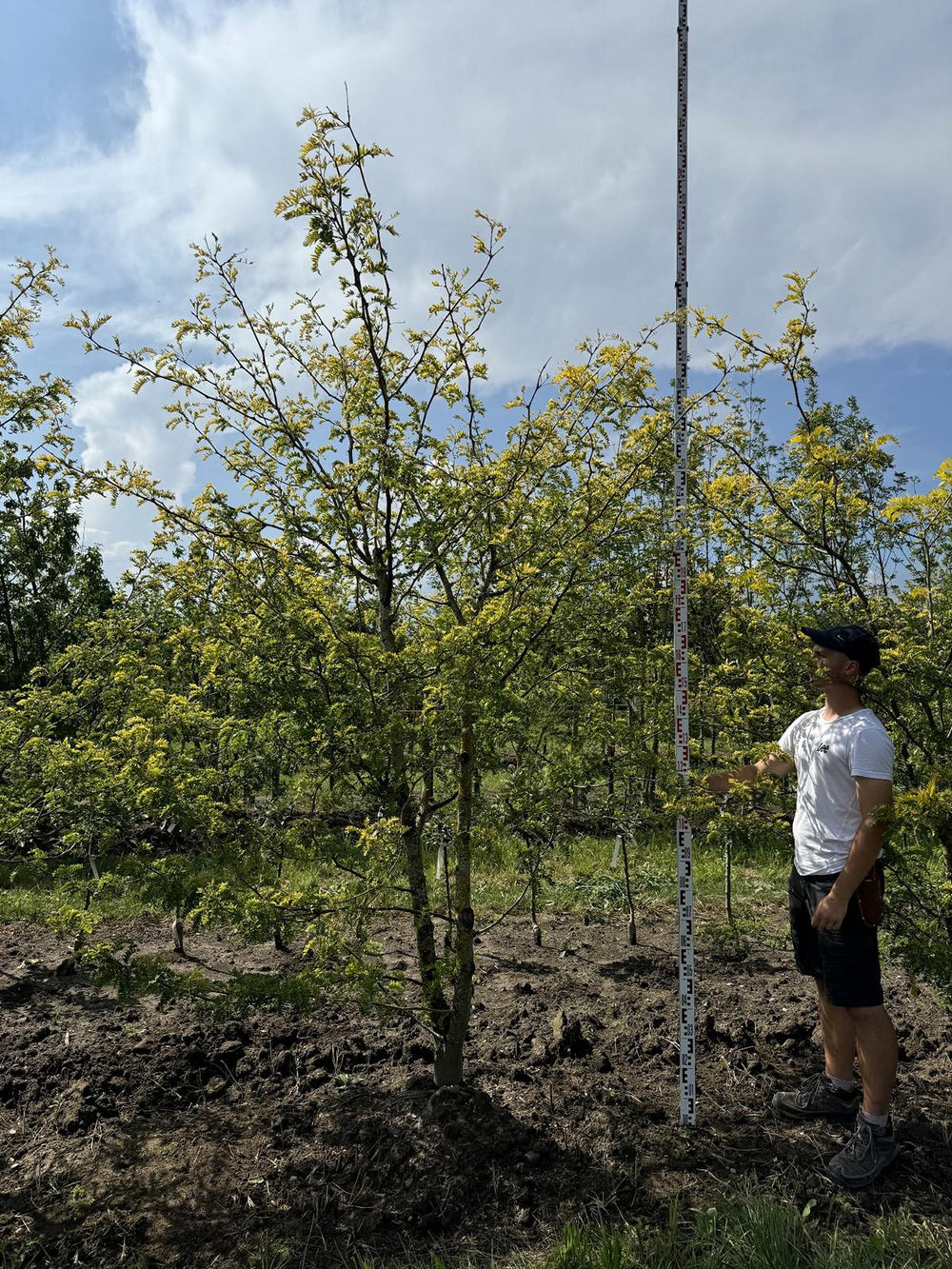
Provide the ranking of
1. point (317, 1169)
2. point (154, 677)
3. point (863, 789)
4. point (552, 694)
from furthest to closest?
1. point (154, 677)
2. point (552, 694)
3. point (317, 1169)
4. point (863, 789)

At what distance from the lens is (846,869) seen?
2.89 metres

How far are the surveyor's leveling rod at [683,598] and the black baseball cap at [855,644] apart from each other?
0.57m

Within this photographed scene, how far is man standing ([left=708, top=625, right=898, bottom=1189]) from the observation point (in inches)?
113

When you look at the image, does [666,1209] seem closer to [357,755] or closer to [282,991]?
[282,991]

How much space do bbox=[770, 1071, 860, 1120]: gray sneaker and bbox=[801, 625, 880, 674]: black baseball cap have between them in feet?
5.88

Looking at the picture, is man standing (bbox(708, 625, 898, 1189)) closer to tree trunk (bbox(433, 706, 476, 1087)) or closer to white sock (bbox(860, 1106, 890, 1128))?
white sock (bbox(860, 1106, 890, 1128))

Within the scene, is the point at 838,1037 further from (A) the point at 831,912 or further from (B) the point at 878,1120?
(A) the point at 831,912

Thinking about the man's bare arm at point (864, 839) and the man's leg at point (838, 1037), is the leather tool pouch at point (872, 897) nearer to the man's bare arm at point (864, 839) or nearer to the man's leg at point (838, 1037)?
the man's bare arm at point (864, 839)

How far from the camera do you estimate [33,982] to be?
525 cm

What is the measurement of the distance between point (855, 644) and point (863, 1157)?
6.05 feet

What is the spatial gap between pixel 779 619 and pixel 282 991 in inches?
100

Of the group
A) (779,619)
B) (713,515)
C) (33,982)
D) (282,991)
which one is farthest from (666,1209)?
(33,982)

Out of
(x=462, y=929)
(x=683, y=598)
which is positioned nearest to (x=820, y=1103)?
(x=462, y=929)

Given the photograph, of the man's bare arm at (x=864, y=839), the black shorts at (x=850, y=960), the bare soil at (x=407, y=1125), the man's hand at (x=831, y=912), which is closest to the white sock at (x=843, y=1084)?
the bare soil at (x=407, y=1125)
